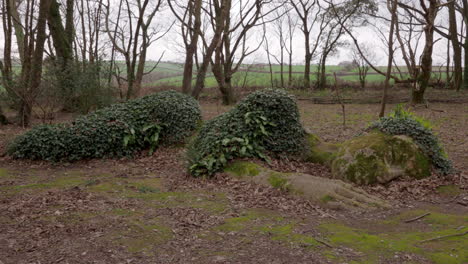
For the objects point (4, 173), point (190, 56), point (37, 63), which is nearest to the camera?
point (4, 173)

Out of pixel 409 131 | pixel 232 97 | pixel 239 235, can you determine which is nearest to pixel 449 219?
pixel 409 131

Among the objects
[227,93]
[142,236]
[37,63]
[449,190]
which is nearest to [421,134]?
[449,190]

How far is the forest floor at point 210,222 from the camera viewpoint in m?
4.07

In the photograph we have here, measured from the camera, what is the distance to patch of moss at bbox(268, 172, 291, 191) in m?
6.19

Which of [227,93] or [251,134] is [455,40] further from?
[251,134]

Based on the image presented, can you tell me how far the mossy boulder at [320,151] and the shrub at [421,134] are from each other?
3.93 ft

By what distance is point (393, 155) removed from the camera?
684 cm

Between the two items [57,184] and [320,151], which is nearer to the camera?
[57,184]

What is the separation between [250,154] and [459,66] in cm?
1998

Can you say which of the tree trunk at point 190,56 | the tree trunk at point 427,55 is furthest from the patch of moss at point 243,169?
the tree trunk at point 427,55

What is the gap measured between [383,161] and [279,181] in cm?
208

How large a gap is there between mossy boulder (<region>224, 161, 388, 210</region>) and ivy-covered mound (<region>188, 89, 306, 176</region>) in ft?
2.91

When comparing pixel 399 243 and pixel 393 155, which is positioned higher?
pixel 393 155

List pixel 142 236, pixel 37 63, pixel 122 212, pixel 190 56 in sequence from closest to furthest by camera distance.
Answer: pixel 142 236, pixel 122 212, pixel 37 63, pixel 190 56
